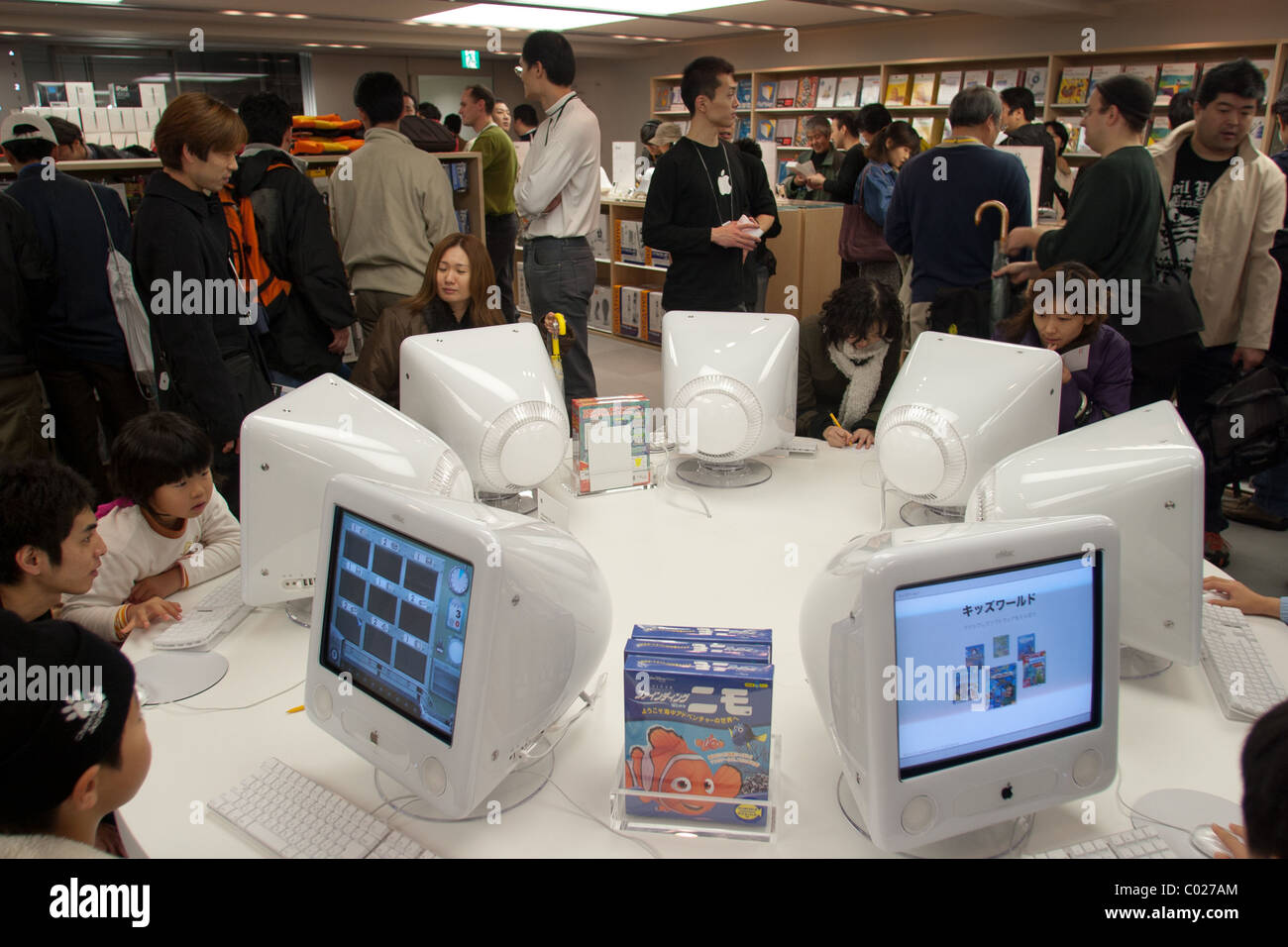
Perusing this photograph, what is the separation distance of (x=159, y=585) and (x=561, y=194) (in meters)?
2.51

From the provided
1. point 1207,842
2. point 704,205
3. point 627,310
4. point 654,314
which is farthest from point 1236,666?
point 627,310

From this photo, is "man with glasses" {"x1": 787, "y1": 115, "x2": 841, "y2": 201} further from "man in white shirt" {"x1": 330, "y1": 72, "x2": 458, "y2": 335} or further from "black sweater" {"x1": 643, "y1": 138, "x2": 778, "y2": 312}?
"man in white shirt" {"x1": 330, "y1": 72, "x2": 458, "y2": 335}

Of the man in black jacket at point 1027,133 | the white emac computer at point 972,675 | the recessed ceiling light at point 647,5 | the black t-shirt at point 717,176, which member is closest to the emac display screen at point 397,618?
the white emac computer at point 972,675

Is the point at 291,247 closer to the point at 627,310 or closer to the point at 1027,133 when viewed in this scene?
the point at 627,310

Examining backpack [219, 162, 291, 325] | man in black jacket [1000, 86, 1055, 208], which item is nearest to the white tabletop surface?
backpack [219, 162, 291, 325]

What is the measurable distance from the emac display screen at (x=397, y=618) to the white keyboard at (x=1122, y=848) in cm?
82

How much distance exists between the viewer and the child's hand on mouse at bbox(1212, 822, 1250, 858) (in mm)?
1158

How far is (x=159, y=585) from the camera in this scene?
1.92m

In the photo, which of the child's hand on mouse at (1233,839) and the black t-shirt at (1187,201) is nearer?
the child's hand on mouse at (1233,839)

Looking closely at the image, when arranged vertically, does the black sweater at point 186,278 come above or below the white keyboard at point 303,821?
above

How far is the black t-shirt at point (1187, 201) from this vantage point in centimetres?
323

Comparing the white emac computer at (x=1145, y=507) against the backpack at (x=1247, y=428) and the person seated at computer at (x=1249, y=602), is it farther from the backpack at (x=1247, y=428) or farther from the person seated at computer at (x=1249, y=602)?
the backpack at (x=1247, y=428)

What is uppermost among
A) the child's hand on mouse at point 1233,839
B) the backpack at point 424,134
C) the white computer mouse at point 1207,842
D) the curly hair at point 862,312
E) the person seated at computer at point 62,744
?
the backpack at point 424,134

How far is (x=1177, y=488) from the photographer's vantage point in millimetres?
1478
